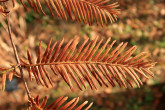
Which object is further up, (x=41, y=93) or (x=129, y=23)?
(x=129, y=23)

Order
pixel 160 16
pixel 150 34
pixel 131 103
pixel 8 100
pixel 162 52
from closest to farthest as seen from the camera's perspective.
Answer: pixel 8 100 < pixel 131 103 < pixel 162 52 < pixel 150 34 < pixel 160 16

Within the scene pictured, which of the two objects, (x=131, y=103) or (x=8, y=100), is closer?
(x=8, y=100)

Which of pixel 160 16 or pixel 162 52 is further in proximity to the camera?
pixel 160 16

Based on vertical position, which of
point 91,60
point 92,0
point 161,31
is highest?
point 92,0

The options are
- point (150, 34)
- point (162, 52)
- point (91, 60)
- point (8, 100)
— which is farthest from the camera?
point (150, 34)

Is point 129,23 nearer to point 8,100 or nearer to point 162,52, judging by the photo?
point 162,52

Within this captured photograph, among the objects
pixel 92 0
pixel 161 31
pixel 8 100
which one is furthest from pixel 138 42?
pixel 92 0

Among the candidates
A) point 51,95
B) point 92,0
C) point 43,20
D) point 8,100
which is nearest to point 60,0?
point 92,0

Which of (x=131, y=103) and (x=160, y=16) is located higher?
(x=160, y=16)

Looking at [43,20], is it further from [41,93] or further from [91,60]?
[91,60]
